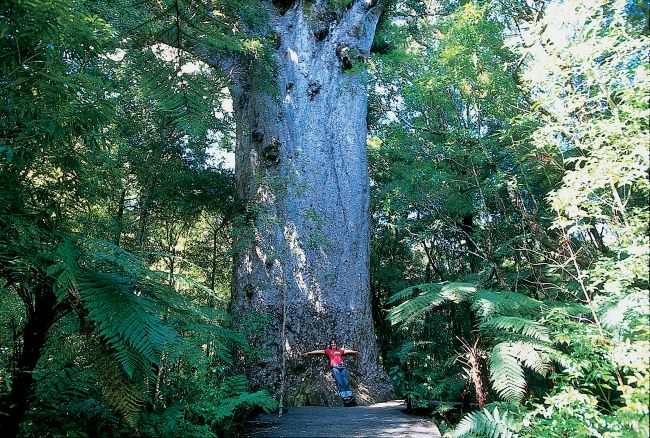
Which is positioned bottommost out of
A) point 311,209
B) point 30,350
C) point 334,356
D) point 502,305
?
point 334,356

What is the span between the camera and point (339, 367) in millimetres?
5742

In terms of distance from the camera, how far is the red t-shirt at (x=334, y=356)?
5.85 m

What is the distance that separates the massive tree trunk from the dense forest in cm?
3

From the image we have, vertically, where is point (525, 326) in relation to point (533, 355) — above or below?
above

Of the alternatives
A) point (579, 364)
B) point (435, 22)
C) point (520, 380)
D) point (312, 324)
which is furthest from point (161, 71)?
point (435, 22)

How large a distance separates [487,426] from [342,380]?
7.52ft

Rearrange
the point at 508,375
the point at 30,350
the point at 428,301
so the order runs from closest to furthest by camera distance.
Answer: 1. the point at 30,350
2. the point at 508,375
3. the point at 428,301

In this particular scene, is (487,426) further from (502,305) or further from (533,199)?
(533,199)

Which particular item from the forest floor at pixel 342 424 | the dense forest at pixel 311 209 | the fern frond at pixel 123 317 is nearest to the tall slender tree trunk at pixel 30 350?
the dense forest at pixel 311 209

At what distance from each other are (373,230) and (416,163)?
11.5 ft

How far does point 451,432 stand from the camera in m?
3.81

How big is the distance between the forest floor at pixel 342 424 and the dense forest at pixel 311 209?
0.74ft

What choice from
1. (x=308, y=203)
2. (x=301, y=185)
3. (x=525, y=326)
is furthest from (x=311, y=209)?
(x=525, y=326)

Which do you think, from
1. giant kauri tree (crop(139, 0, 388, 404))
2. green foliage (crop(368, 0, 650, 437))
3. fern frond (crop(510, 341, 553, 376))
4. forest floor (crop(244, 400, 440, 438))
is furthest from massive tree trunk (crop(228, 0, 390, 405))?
fern frond (crop(510, 341, 553, 376))
